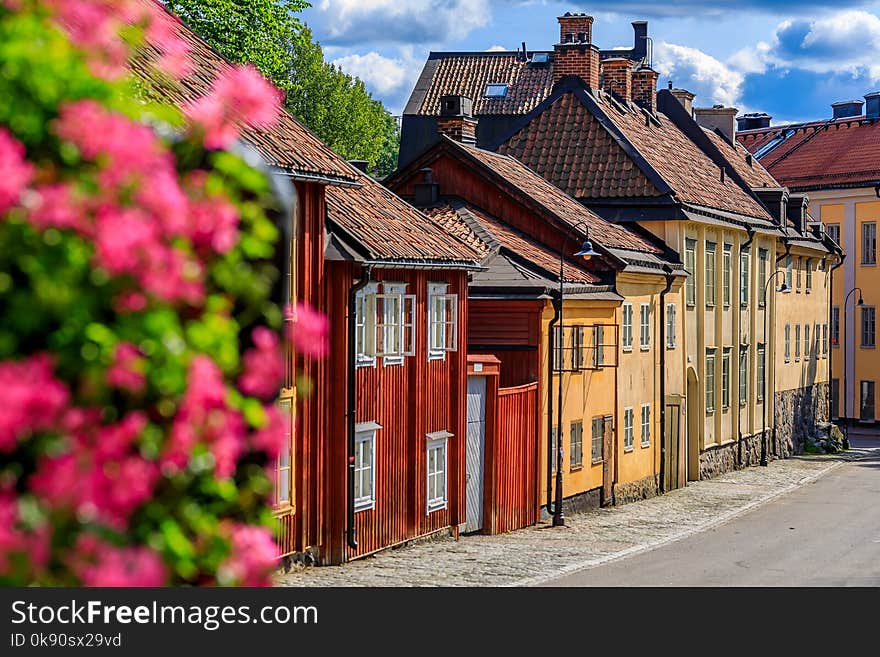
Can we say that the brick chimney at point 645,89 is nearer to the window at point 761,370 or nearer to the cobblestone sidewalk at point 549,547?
the window at point 761,370

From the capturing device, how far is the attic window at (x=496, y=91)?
75.6 meters

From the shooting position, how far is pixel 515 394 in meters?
30.3

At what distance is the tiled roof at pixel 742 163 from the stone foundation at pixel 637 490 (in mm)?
16362

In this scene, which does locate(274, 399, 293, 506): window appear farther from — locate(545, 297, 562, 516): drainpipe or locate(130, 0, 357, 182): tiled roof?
locate(545, 297, 562, 516): drainpipe

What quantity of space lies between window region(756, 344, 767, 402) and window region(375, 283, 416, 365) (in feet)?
94.4

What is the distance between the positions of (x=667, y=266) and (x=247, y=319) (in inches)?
1367

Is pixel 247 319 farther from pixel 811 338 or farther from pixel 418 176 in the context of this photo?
pixel 811 338

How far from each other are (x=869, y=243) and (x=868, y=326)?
3.89 m

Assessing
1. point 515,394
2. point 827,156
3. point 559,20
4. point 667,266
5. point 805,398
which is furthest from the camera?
point 827,156

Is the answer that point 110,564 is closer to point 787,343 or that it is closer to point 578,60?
point 578,60

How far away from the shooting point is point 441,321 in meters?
26.9

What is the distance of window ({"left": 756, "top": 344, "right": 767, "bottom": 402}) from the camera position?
52375mm

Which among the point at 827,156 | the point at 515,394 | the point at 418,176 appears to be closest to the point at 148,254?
the point at 515,394

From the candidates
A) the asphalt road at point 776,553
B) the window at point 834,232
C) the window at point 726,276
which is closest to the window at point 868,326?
the window at point 834,232
